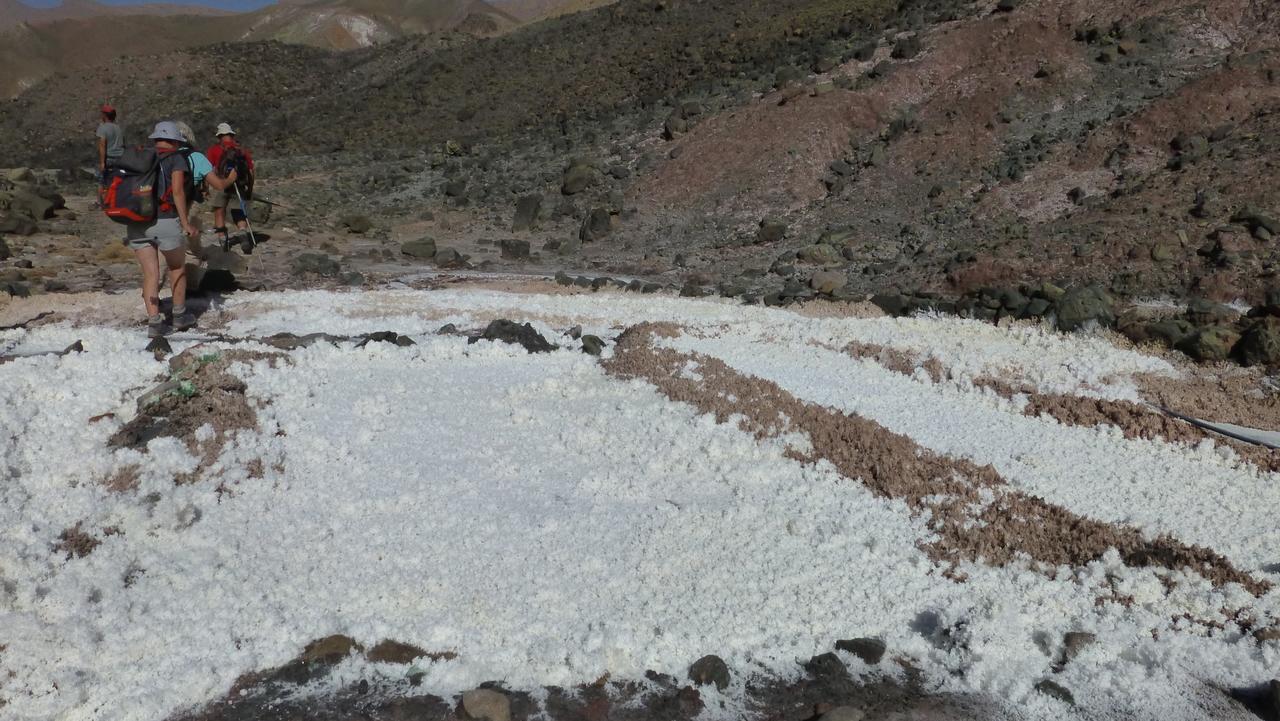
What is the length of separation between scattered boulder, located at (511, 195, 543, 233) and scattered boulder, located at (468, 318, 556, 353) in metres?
11.8

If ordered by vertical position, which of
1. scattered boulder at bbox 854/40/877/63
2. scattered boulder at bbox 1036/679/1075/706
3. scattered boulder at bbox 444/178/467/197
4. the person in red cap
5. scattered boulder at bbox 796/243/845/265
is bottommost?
scattered boulder at bbox 1036/679/1075/706

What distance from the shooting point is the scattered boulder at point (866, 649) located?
4598mm

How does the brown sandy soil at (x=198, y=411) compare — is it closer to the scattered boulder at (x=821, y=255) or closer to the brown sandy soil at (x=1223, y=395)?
the brown sandy soil at (x=1223, y=395)

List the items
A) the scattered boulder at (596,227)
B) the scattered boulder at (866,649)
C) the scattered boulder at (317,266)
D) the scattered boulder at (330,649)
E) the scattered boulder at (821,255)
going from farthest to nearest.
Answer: the scattered boulder at (596,227)
the scattered boulder at (821,255)
the scattered boulder at (317,266)
the scattered boulder at (866,649)
the scattered boulder at (330,649)

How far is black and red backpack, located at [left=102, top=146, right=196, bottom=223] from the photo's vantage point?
8039 millimetres

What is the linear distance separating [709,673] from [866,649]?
0.84 m

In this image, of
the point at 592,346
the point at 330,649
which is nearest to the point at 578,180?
the point at 592,346

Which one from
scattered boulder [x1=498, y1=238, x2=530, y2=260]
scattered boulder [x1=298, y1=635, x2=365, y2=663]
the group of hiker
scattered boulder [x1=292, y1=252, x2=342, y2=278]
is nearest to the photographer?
scattered boulder [x1=298, y1=635, x2=365, y2=663]

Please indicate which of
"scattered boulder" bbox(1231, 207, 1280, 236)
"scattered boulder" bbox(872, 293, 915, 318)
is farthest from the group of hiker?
"scattered boulder" bbox(1231, 207, 1280, 236)

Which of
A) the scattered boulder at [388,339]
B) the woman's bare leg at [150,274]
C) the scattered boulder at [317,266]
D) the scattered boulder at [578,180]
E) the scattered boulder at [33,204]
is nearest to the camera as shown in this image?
the woman's bare leg at [150,274]

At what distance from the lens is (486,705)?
4.12 metres

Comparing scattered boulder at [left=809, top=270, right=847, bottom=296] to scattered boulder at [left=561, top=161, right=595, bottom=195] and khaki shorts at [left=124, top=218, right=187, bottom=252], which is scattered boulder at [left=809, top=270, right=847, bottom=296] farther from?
khaki shorts at [left=124, top=218, right=187, bottom=252]

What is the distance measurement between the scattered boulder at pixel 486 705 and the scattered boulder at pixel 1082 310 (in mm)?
8950

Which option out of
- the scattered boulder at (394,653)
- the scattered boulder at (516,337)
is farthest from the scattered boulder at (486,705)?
the scattered boulder at (516,337)
